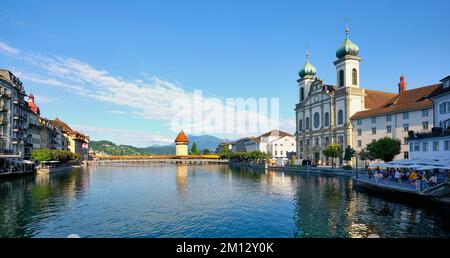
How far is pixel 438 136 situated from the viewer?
42.7 metres

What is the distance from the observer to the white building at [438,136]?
137 feet

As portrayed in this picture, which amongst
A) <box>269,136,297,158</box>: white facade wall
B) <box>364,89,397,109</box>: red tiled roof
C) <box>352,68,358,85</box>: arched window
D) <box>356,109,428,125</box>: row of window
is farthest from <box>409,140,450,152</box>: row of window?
<box>269,136,297,158</box>: white facade wall

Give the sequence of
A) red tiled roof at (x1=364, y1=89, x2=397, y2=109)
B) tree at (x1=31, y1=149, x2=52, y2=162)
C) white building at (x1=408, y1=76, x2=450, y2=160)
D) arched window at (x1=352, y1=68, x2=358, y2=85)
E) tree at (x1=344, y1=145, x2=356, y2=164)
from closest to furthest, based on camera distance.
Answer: white building at (x1=408, y1=76, x2=450, y2=160), tree at (x1=31, y1=149, x2=52, y2=162), tree at (x1=344, y1=145, x2=356, y2=164), red tiled roof at (x1=364, y1=89, x2=397, y2=109), arched window at (x1=352, y1=68, x2=358, y2=85)

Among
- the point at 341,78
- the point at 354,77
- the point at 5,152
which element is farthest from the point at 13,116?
the point at 354,77

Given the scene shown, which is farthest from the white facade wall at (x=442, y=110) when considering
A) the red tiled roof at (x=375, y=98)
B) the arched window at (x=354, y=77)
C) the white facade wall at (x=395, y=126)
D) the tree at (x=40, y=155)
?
the tree at (x=40, y=155)

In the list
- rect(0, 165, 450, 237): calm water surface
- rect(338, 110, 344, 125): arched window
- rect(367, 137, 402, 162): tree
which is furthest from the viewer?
rect(338, 110, 344, 125): arched window

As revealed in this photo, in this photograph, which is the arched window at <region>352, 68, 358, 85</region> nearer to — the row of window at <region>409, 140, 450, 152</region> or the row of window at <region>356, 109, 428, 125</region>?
the row of window at <region>356, 109, 428, 125</region>

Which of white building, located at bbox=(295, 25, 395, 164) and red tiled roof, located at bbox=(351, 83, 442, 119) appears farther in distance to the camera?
white building, located at bbox=(295, 25, 395, 164)

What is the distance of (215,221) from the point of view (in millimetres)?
24500

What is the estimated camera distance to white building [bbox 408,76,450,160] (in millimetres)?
41825

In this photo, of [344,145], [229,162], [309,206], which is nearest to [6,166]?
[309,206]

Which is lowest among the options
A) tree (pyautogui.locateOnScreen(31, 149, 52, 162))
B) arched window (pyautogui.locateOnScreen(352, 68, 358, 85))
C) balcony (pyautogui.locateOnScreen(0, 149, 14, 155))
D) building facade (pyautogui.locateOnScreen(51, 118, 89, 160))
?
tree (pyautogui.locateOnScreen(31, 149, 52, 162))

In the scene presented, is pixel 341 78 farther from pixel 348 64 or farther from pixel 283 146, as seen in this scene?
pixel 283 146

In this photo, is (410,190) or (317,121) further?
(317,121)
